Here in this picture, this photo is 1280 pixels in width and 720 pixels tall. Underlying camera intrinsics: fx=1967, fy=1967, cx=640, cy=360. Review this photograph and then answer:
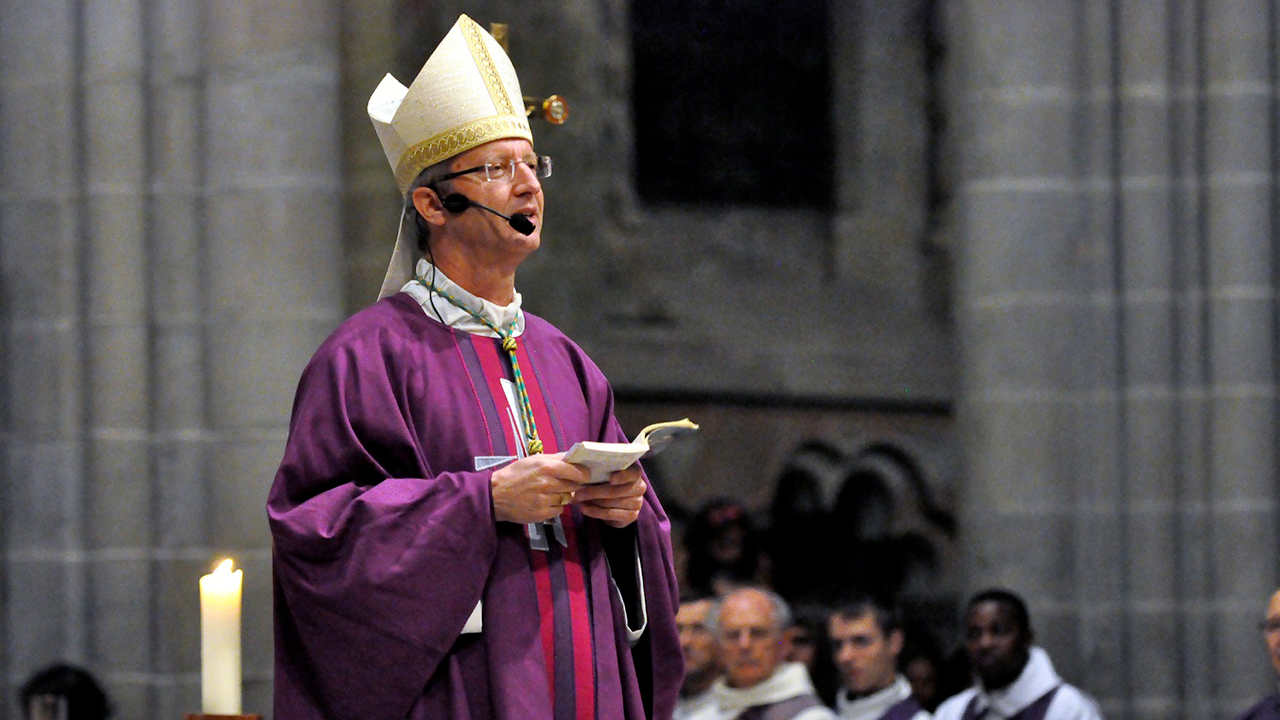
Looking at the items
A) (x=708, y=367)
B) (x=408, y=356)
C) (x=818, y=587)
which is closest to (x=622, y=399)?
(x=708, y=367)

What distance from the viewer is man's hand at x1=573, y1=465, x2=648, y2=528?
2934mm

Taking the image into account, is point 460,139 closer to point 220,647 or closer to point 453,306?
point 453,306

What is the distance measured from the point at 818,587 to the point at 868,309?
145 centimetres

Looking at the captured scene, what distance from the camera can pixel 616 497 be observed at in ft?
9.66

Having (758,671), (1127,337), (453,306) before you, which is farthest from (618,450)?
(1127,337)

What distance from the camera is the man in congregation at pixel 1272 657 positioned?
5395 millimetres

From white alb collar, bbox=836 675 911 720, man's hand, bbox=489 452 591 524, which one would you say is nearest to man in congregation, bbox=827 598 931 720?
white alb collar, bbox=836 675 911 720

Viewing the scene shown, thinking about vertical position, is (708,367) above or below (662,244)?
below

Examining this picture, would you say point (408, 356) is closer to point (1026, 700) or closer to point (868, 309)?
point (1026, 700)

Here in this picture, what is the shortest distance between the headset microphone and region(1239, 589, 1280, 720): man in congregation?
3096 millimetres

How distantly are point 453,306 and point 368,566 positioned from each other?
1.66ft

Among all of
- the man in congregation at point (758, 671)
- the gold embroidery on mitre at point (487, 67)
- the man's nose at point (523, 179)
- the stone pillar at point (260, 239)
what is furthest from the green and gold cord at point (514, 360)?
the stone pillar at point (260, 239)

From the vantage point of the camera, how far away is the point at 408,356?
120 inches

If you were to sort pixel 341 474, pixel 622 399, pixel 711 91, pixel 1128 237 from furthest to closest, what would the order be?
pixel 711 91 < pixel 622 399 < pixel 1128 237 < pixel 341 474
